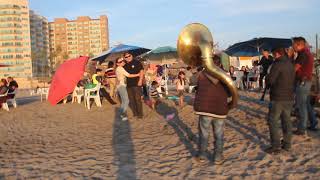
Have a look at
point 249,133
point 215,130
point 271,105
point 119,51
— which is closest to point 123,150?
point 215,130

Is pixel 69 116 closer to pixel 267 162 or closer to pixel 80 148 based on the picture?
pixel 80 148

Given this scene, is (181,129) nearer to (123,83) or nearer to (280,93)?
(123,83)

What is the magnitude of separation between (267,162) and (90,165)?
2.57 meters

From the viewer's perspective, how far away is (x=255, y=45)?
1744cm

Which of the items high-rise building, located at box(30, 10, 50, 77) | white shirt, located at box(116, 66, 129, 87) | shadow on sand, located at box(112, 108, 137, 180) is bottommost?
shadow on sand, located at box(112, 108, 137, 180)

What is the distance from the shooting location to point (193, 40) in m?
6.02

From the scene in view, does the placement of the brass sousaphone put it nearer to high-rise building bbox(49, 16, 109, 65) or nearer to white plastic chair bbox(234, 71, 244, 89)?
white plastic chair bbox(234, 71, 244, 89)

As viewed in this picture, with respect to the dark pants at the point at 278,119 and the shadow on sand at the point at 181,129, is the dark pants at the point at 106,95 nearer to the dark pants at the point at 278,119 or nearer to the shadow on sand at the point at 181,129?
the shadow on sand at the point at 181,129

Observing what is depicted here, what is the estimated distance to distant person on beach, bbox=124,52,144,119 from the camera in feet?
32.8

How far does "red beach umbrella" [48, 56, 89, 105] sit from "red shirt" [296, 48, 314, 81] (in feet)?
29.1

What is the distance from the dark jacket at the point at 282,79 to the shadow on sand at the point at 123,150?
2.39m

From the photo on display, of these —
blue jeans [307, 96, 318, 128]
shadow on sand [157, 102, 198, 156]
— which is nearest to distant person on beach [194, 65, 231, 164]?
shadow on sand [157, 102, 198, 156]

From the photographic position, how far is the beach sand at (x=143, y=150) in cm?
524

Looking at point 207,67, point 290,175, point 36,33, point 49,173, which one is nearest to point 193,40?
point 207,67
